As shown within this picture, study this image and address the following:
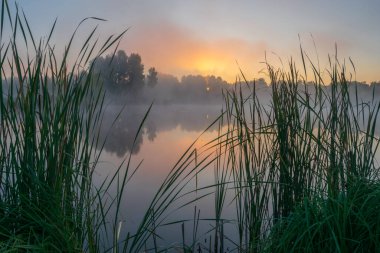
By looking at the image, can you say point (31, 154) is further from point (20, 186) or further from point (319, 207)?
point (319, 207)

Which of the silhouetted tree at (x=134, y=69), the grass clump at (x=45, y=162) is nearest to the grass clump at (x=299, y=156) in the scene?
the grass clump at (x=45, y=162)

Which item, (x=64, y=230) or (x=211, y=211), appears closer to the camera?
(x=64, y=230)

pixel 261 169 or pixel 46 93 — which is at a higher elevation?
pixel 46 93


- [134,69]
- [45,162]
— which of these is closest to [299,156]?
[45,162]

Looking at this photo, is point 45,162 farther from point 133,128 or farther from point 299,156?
point 133,128

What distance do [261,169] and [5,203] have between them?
143 centimetres

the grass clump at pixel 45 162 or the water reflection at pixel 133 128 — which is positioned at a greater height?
the grass clump at pixel 45 162

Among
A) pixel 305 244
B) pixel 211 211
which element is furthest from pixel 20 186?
pixel 211 211

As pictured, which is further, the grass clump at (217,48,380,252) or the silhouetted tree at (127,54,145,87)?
the silhouetted tree at (127,54,145,87)

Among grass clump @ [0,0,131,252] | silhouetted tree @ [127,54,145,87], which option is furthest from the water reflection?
silhouetted tree @ [127,54,145,87]

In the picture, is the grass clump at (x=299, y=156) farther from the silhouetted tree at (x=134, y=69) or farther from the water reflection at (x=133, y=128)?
the silhouetted tree at (x=134, y=69)

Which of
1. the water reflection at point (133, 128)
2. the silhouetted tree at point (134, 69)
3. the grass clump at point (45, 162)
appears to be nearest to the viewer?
the grass clump at point (45, 162)

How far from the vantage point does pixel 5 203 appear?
1.54m

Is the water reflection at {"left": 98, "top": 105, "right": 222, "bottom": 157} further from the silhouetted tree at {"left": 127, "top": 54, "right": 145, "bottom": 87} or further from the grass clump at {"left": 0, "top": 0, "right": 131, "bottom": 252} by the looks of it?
the silhouetted tree at {"left": 127, "top": 54, "right": 145, "bottom": 87}
